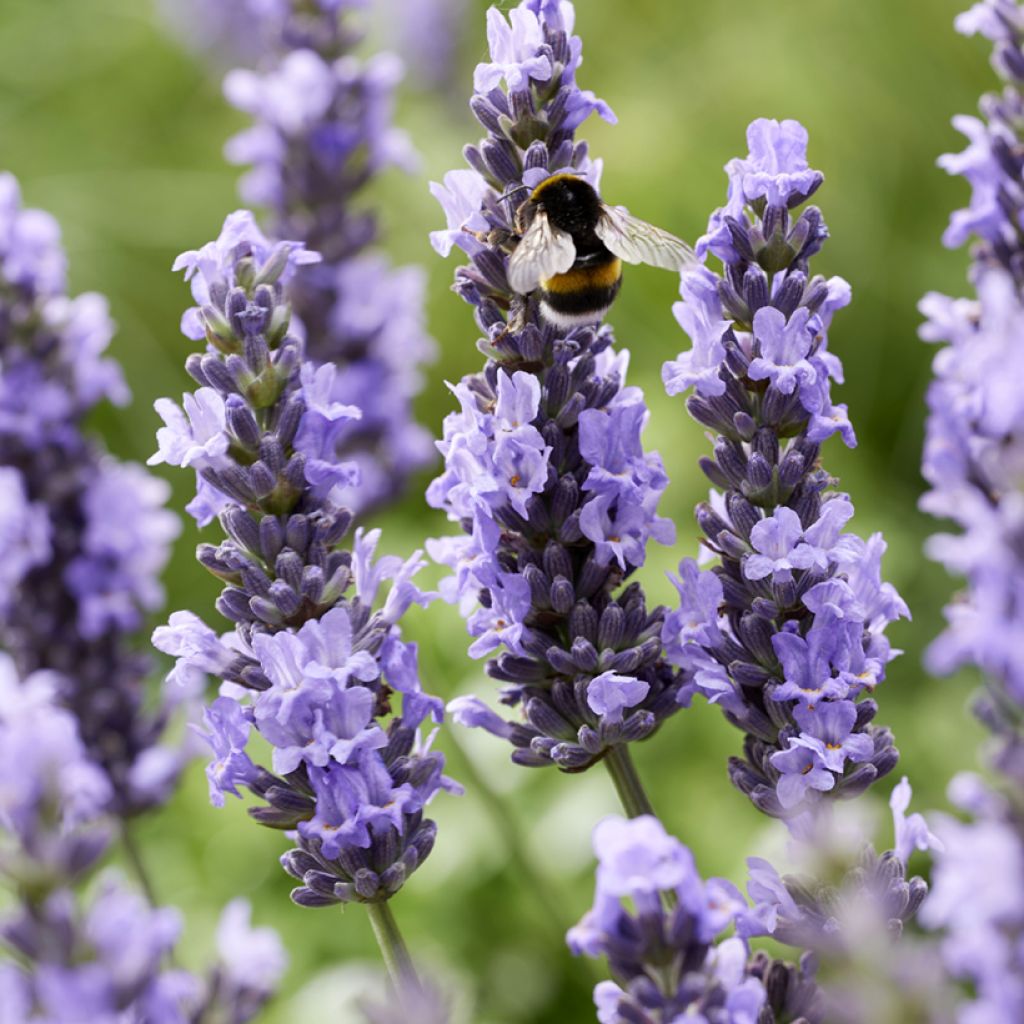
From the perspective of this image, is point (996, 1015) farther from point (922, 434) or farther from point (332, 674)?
point (922, 434)

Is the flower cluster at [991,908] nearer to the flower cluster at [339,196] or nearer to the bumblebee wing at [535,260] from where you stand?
the bumblebee wing at [535,260]

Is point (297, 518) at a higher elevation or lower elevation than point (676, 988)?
higher

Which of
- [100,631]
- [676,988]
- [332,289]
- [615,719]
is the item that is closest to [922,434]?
[332,289]

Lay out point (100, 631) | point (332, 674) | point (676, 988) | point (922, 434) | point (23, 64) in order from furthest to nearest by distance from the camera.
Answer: point (23, 64), point (922, 434), point (100, 631), point (332, 674), point (676, 988)

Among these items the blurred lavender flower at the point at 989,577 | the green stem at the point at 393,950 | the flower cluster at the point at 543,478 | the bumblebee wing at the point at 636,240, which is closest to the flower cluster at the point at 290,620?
A: the green stem at the point at 393,950

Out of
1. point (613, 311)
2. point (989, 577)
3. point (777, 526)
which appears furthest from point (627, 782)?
point (613, 311)

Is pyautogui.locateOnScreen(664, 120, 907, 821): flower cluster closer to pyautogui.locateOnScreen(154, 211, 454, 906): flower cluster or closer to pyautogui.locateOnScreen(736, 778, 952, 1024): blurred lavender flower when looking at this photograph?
pyautogui.locateOnScreen(736, 778, 952, 1024): blurred lavender flower
